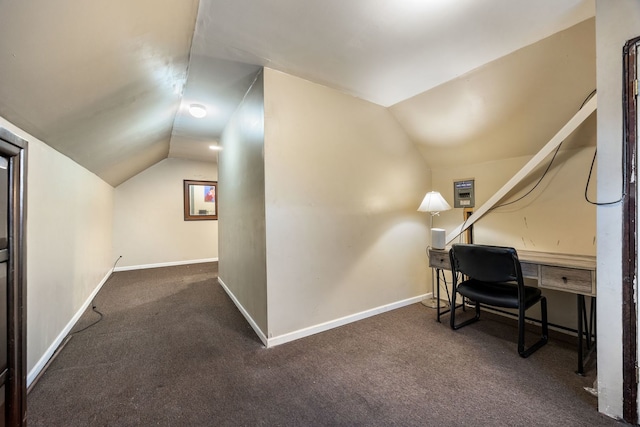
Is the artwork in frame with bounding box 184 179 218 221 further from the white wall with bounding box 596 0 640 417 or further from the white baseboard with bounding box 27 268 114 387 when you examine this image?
the white wall with bounding box 596 0 640 417

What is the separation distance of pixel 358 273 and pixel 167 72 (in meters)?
2.51

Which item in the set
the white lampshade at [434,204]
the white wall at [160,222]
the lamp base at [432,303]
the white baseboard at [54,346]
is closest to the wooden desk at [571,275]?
the white lampshade at [434,204]

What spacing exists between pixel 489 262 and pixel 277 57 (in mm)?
2382

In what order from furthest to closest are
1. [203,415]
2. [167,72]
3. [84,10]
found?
[167,72] → [203,415] → [84,10]

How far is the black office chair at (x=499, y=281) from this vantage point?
196 centimetres

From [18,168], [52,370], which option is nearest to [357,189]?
[18,168]

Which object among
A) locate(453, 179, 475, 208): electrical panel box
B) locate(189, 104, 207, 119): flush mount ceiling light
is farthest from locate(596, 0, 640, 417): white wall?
locate(189, 104, 207, 119): flush mount ceiling light

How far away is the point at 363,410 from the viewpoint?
1457 millimetres

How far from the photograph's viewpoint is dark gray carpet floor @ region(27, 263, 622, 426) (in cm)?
142

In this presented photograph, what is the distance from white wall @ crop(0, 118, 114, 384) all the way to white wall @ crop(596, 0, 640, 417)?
11.0ft

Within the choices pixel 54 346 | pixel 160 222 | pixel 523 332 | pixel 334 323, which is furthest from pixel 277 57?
pixel 160 222

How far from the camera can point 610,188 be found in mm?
1398

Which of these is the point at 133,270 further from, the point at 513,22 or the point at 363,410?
the point at 513,22

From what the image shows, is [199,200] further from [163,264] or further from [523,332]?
[523,332]
